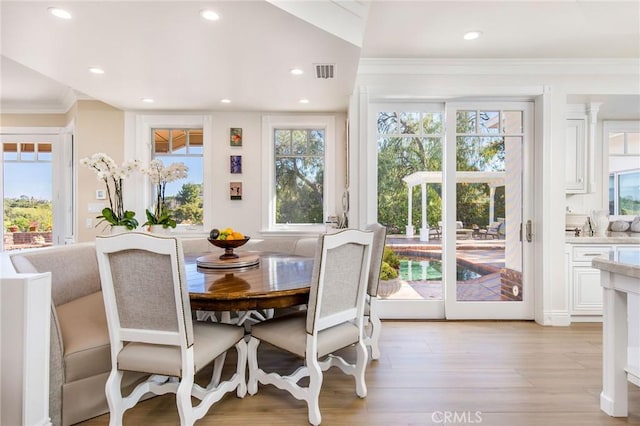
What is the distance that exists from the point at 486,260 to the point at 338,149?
6.80ft

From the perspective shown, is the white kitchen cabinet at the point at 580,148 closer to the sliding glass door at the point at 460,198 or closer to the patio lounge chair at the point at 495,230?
the sliding glass door at the point at 460,198

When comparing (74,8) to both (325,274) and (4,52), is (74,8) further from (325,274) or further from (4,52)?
(325,274)

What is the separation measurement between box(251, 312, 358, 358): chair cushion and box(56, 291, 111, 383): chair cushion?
32.9 inches

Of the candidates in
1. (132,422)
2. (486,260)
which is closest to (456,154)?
(486,260)

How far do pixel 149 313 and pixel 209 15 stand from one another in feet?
5.58

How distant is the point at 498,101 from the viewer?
3449mm

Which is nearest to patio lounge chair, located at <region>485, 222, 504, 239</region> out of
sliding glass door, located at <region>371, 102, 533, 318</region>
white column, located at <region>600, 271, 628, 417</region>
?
sliding glass door, located at <region>371, 102, 533, 318</region>

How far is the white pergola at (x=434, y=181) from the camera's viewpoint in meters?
3.46

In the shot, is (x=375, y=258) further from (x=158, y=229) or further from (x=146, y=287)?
(x=158, y=229)

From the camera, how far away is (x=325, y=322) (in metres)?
1.75

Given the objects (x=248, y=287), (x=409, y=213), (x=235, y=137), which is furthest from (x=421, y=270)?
(x=235, y=137)

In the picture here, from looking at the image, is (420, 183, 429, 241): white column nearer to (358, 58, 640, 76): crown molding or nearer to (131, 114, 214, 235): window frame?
(358, 58, 640, 76): crown molding

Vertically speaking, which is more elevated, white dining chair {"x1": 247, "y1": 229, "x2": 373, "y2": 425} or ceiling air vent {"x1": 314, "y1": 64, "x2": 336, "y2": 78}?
ceiling air vent {"x1": 314, "y1": 64, "x2": 336, "y2": 78}

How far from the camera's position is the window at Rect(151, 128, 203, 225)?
408 cm
